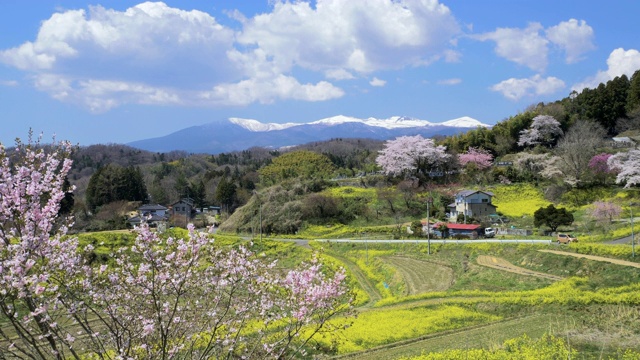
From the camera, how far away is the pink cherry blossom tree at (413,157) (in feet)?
190

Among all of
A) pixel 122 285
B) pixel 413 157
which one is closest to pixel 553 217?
pixel 413 157

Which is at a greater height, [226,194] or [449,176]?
[449,176]

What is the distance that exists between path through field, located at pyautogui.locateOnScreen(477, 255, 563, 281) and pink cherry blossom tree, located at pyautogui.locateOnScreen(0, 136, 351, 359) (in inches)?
866

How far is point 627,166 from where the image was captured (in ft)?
143

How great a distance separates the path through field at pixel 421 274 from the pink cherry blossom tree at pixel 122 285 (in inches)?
788

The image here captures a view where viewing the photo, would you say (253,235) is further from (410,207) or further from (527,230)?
(527,230)

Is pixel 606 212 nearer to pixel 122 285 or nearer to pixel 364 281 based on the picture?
pixel 364 281

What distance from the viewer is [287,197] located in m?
57.9

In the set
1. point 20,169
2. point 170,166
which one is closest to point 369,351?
point 20,169

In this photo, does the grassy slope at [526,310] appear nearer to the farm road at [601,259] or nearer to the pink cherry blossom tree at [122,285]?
the farm road at [601,259]

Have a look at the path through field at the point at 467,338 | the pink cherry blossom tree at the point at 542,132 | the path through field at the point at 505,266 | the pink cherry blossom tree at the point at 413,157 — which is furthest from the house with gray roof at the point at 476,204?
the path through field at the point at 467,338

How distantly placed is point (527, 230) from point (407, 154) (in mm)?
23256

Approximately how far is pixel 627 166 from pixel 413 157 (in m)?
23.0

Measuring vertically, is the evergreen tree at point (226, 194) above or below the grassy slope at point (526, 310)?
above
